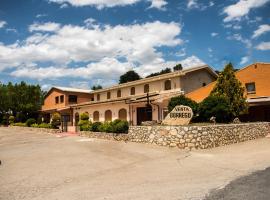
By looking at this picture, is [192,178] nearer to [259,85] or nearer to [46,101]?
[259,85]

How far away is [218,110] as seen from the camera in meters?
22.9

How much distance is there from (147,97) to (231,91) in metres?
7.97

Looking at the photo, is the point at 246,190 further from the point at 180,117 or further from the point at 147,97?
the point at 147,97

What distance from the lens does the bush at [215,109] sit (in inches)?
902

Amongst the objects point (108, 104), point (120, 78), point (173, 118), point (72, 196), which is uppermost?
point (120, 78)

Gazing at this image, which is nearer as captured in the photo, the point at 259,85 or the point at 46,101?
the point at 259,85

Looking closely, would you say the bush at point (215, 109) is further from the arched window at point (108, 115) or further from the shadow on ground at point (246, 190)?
the arched window at point (108, 115)

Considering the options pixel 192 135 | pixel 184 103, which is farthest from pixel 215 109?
pixel 192 135

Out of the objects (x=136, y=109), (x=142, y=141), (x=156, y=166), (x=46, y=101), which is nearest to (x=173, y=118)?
(x=142, y=141)

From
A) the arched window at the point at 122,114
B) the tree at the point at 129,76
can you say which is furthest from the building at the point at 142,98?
the tree at the point at 129,76

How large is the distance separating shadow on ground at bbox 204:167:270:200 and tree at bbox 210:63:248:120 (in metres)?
Answer: 15.6

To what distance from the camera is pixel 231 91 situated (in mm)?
26312

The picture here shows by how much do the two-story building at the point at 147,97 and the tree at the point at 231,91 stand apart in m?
5.24

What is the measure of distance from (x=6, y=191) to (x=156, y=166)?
6340 mm
